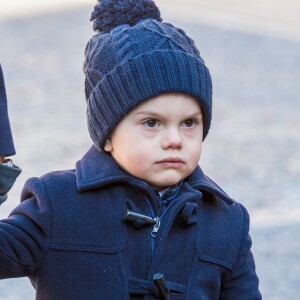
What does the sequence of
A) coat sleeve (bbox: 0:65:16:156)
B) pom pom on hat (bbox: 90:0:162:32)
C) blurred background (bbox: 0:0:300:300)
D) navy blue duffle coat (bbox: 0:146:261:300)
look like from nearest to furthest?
coat sleeve (bbox: 0:65:16:156) → navy blue duffle coat (bbox: 0:146:261:300) → pom pom on hat (bbox: 90:0:162:32) → blurred background (bbox: 0:0:300:300)

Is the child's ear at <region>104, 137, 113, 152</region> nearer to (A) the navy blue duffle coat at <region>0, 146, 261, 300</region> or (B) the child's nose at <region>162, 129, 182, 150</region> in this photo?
(A) the navy blue duffle coat at <region>0, 146, 261, 300</region>

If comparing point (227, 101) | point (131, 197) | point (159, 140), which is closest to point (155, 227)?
point (131, 197)

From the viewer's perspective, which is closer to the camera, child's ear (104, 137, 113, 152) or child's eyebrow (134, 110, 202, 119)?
child's eyebrow (134, 110, 202, 119)

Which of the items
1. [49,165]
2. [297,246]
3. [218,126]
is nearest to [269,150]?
[218,126]

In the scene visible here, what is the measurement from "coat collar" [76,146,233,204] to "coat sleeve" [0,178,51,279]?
14 cm

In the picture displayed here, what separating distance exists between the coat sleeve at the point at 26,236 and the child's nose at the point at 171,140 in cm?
38

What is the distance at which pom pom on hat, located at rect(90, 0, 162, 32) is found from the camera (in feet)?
11.7

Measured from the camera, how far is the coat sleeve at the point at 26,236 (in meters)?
3.27

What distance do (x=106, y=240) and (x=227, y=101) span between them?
7.41m

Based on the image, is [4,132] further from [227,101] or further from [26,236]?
[227,101]

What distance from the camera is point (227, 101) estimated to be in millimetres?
10695

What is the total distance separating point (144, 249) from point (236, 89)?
803 centimetres

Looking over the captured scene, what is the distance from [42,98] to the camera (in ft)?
35.0

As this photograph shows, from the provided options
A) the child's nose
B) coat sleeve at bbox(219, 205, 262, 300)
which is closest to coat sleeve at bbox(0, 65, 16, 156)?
the child's nose
